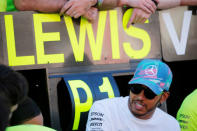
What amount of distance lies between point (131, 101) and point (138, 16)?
139 cm

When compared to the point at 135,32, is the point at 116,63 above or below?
below

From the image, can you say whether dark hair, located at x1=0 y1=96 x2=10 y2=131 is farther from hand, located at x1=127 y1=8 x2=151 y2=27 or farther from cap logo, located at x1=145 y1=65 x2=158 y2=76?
hand, located at x1=127 y1=8 x2=151 y2=27

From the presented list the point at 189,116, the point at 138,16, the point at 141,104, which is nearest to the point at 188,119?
the point at 189,116

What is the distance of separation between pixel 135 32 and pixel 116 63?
39 cm

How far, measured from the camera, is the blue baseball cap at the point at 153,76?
9.84 feet

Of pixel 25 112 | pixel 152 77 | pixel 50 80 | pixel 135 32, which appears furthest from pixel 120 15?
pixel 25 112

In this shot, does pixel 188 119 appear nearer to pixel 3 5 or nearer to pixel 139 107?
pixel 139 107

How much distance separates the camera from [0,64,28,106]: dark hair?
4.31 feet

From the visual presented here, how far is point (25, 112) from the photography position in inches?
78.9

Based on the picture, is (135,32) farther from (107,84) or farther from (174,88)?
(174,88)

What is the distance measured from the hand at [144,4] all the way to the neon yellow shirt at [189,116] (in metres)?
1.11

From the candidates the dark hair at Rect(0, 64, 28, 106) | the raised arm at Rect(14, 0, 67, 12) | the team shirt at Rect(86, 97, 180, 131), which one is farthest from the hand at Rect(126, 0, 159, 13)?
the dark hair at Rect(0, 64, 28, 106)

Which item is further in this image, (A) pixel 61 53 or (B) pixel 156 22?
(B) pixel 156 22

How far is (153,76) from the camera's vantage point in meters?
3.06
